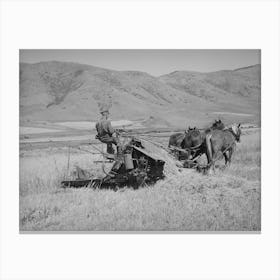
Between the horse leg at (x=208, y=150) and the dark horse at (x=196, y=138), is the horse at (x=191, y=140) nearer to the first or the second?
the dark horse at (x=196, y=138)

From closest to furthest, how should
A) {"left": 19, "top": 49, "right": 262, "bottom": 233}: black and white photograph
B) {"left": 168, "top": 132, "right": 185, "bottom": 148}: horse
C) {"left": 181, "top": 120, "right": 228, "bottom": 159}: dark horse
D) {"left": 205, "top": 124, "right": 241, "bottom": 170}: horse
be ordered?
{"left": 19, "top": 49, "right": 262, "bottom": 233}: black and white photograph
{"left": 205, "top": 124, "right": 241, "bottom": 170}: horse
{"left": 181, "top": 120, "right": 228, "bottom": 159}: dark horse
{"left": 168, "top": 132, "right": 185, "bottom": 148}: horse

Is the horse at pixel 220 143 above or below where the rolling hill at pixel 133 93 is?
below

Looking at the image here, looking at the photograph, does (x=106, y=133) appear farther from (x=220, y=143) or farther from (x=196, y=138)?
(x=220, y=143)

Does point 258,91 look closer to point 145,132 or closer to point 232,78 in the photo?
point 232,78

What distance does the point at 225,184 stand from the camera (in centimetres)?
864

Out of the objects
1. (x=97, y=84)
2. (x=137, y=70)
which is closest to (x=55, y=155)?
(x=97, y=84)

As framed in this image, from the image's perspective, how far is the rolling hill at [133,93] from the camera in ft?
28.4

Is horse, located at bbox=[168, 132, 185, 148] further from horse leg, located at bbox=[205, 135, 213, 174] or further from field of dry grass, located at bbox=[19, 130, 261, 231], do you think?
field of dry grass, located at bbox=[19, 130, 261, 231]

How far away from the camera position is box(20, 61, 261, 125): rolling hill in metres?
8.66

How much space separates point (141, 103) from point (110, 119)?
73 centimetres

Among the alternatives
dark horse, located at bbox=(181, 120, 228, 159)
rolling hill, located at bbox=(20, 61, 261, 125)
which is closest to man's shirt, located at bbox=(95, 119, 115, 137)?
rolling hill, located at bbox=(20, 61, 261, 125)

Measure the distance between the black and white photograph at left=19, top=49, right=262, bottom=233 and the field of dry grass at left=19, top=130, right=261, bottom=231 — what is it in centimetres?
2

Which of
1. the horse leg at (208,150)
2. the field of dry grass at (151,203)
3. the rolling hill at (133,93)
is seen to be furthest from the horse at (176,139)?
the field of dry grass at (151,203)

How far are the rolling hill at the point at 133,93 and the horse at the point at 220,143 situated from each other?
0.41m
